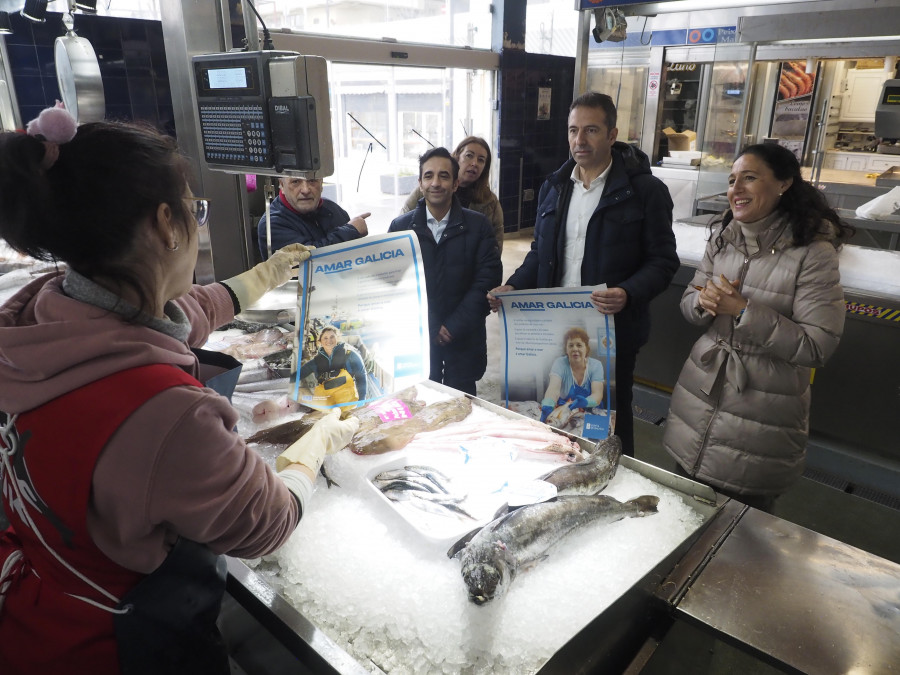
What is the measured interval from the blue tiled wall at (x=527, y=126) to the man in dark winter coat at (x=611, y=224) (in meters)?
6.23

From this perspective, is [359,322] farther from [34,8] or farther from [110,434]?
[34,8]

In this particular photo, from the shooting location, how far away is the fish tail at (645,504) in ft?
4.87

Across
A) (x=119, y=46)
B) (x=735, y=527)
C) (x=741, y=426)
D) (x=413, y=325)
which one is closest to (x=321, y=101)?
(x=413, y=325)

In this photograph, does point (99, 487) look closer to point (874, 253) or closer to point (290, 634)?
point (290, 634)

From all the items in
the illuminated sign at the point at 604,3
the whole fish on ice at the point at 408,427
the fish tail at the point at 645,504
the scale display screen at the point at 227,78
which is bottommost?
the fish tail at the point at 645,504

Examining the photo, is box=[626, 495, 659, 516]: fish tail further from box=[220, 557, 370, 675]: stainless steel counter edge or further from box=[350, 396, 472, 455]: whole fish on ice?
box=[220, 557, 370, 675]: stainless steel counter edge

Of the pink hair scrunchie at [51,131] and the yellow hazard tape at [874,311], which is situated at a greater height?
the pink hair scrunchie at [51,131]

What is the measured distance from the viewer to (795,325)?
2.22 metres

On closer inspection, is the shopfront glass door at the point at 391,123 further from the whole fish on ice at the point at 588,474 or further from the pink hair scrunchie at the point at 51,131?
the pink hair scrunchie at the point at 51,131

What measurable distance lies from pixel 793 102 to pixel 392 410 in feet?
27.0

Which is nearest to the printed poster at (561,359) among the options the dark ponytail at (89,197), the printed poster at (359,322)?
the printed poster at (359,322)

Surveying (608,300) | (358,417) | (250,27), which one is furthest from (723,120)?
(358,417)

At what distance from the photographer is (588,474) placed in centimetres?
158

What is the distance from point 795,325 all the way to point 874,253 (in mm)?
2177
